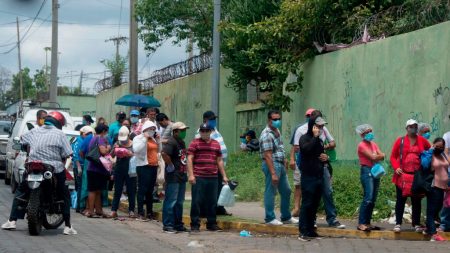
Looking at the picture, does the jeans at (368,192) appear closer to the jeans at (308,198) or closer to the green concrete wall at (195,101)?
the jeans at (308,198)

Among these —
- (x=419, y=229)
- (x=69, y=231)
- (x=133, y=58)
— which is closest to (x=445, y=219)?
(x=419, y=229)

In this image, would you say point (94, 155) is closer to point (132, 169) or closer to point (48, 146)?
point (132, 169)

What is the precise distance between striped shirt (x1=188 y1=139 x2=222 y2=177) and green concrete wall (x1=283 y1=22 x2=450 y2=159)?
4051mm

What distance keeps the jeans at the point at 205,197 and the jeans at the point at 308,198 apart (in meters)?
1.71

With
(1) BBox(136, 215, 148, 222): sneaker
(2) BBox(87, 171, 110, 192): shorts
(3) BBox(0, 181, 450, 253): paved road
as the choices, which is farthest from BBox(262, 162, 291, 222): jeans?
(2) BBox(87, 171, 110, 192): shorts

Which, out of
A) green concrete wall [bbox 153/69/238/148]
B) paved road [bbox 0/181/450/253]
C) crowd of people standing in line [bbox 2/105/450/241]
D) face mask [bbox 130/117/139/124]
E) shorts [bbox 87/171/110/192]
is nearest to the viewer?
paved road [bbox 0/181/450/253]

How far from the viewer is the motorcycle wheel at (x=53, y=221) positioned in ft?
40.1

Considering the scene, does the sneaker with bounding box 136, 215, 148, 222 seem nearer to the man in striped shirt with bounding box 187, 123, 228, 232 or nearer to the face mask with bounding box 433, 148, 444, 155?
the man in striped shirt with bounding box 187, 123, 228, 232

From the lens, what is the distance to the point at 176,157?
12.8 meters

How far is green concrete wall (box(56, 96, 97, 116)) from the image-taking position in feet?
191

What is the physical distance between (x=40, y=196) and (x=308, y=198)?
384 centimetres

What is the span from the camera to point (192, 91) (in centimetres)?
2877

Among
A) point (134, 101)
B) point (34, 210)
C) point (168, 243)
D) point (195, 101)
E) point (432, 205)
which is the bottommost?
point (168, 243)

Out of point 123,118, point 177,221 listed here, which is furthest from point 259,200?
point 177,221
